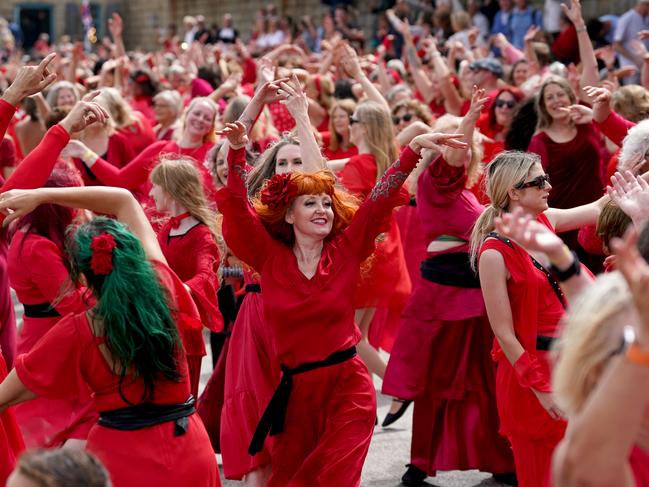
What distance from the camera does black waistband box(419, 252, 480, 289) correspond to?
6.32 meters

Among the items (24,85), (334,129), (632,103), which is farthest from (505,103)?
(24,85)

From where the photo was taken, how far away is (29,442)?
450 centimetres

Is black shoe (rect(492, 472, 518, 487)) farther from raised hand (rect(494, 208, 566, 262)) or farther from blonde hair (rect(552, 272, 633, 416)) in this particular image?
blonde hair (rect(552, 272, 633, 416))

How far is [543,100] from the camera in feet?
25.6

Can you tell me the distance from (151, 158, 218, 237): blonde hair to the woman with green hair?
1.91 metres

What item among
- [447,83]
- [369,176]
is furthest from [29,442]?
[447,83]

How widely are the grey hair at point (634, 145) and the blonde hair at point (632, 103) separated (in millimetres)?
2187

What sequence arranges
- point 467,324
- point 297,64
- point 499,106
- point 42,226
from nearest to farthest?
point 42,226, point 467,324, point 499,106, point 297,64

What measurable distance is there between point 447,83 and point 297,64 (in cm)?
273

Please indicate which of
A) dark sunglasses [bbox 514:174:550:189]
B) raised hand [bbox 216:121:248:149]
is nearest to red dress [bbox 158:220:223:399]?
raised hand [bbox 216:121:248:149]

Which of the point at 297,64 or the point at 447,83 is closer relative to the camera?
the point at 447,83

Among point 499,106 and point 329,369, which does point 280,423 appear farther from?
point 499,106

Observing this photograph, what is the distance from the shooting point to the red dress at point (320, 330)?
473 cm

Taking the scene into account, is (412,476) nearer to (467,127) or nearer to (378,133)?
(467,127)
